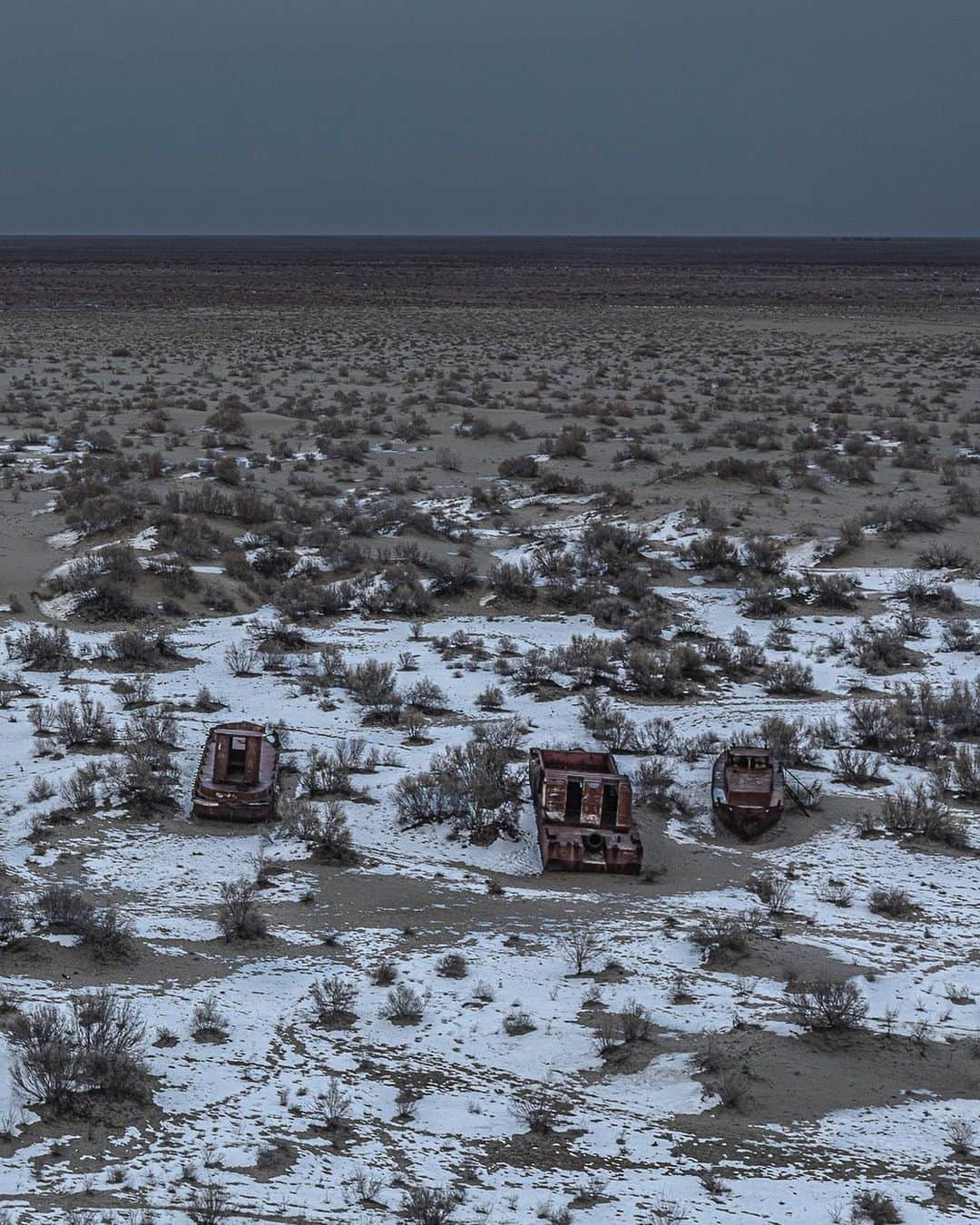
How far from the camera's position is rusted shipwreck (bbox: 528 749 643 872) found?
8609 mm

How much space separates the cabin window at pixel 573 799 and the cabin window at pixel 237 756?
250cm

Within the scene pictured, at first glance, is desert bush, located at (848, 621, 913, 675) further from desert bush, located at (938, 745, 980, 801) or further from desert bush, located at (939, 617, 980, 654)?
desert bush, located at (938, 745, 980, 801)

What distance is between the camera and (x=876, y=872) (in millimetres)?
8695

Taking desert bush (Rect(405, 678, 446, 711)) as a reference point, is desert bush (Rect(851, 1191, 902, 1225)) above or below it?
below

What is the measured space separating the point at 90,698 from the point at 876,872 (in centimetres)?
703

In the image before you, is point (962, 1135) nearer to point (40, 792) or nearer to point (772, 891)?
point (772, 891)

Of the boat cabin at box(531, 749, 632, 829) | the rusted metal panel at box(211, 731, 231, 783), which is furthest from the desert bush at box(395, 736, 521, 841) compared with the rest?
the rusted metal panel at box(211, 731, 231, 783)

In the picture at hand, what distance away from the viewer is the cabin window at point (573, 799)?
9078 mm

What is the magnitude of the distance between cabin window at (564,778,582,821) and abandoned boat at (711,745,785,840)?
108cm

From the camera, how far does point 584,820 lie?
9.01 meters

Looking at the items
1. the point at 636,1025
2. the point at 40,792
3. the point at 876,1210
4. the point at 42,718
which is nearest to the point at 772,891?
the point at 636,1025

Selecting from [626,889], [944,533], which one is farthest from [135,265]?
[626,889]

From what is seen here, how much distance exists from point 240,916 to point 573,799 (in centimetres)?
267

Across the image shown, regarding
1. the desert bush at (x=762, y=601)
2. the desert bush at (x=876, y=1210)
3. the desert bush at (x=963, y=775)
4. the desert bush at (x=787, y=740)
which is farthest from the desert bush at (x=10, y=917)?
the desert bush at (x=762, y=601)
